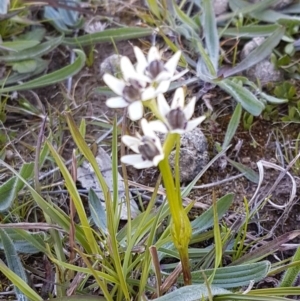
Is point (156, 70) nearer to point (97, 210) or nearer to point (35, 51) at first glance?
point (97, 210)

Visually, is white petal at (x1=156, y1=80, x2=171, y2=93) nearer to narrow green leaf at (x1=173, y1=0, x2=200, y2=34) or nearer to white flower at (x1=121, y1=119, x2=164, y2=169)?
white flower at (x1=121, y1=119, x2=164, y2=169)

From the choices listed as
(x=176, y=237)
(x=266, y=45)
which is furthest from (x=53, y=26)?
(x=176, y=237)

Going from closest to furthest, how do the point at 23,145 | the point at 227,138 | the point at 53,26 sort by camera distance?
the point at 227,138, the point at 23,145, the point at 53,26

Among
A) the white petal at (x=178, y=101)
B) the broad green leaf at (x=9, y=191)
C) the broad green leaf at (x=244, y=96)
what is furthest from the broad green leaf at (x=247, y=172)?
the white petal at (x=178, y=101)

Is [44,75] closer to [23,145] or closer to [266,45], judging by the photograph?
[23,145]

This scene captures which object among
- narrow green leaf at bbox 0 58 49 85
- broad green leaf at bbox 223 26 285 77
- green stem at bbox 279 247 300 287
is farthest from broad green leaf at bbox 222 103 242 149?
narrow green leaf at bbox 0 58 49 85

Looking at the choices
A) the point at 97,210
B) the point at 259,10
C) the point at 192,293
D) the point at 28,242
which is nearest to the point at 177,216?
the point at 192,293

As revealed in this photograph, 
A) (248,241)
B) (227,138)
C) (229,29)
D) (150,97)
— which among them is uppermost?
(150,97)
